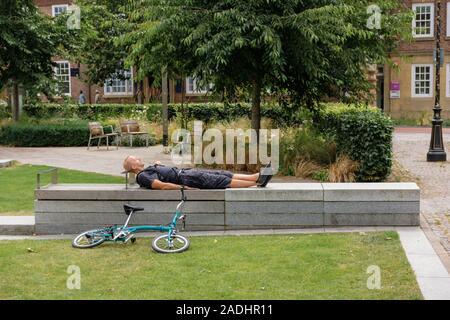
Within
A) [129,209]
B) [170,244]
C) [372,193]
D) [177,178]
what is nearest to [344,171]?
[372,193]

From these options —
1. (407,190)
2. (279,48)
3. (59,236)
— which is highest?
(279,48)

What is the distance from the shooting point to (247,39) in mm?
13375

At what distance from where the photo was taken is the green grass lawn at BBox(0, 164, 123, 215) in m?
11.8

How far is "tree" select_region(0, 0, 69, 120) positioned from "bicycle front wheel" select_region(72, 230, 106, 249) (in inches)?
651

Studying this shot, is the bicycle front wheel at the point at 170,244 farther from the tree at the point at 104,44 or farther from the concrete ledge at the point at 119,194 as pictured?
the tree at the point at 104,44

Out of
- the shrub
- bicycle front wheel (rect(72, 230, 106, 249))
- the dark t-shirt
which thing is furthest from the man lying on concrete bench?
the shrub

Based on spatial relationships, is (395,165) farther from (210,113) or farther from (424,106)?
(424,106)

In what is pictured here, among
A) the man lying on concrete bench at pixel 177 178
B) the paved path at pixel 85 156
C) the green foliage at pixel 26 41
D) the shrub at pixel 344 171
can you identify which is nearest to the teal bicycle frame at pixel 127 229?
the man lying on concrete bench at pixel 177 178

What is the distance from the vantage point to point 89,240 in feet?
29.4

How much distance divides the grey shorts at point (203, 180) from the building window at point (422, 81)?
34.5 m

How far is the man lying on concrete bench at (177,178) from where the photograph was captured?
973 centimetres

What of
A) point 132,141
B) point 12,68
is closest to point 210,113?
point 132,141

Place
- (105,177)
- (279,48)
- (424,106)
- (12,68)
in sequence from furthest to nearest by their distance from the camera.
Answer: (424,106) → (12,68) → (105,177) → (279,48)

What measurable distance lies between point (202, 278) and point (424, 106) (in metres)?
37.0
